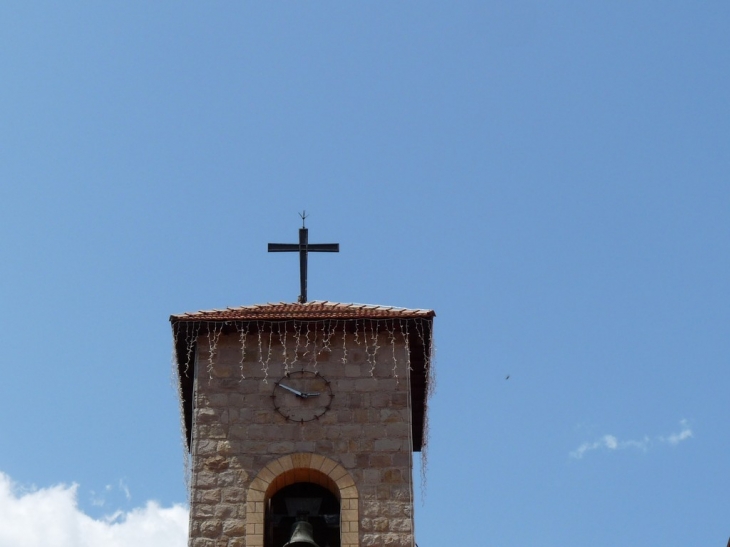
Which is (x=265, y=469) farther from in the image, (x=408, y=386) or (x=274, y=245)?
(x=274, y=245)

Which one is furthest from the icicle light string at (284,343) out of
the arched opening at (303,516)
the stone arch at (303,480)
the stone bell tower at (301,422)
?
the arched opening at (303,516)

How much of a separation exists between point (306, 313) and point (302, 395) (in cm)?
123

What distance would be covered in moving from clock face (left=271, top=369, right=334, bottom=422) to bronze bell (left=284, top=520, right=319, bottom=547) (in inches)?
60.0

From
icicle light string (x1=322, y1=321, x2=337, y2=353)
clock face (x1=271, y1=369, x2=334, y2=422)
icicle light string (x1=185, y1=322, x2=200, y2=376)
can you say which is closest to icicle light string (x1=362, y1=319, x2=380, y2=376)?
icicle light string (x1=322, y1=321, x2=337, y2=353)

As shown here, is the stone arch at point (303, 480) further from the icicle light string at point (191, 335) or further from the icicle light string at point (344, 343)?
the icicle light string at point (191, 335)

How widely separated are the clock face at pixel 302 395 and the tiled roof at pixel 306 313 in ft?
2.73

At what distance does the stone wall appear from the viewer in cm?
1859

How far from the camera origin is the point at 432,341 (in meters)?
20.4

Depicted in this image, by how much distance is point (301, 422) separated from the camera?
19406 mm

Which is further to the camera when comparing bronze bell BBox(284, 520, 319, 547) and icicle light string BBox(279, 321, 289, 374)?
icicle light string BBox(279, 321, 289, 374)

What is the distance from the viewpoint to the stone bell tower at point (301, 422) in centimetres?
1867

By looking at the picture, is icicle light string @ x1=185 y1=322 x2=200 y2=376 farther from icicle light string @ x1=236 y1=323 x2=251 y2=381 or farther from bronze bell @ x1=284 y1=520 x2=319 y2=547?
bronze bell @ x1=284 y1=520 x2=319 y2=547

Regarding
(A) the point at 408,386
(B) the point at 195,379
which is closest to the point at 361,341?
(A) the point at 408,386

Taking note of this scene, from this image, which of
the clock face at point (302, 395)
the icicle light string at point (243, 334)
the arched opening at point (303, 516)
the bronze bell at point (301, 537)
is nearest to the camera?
the bronze bell at point (301, 537)
